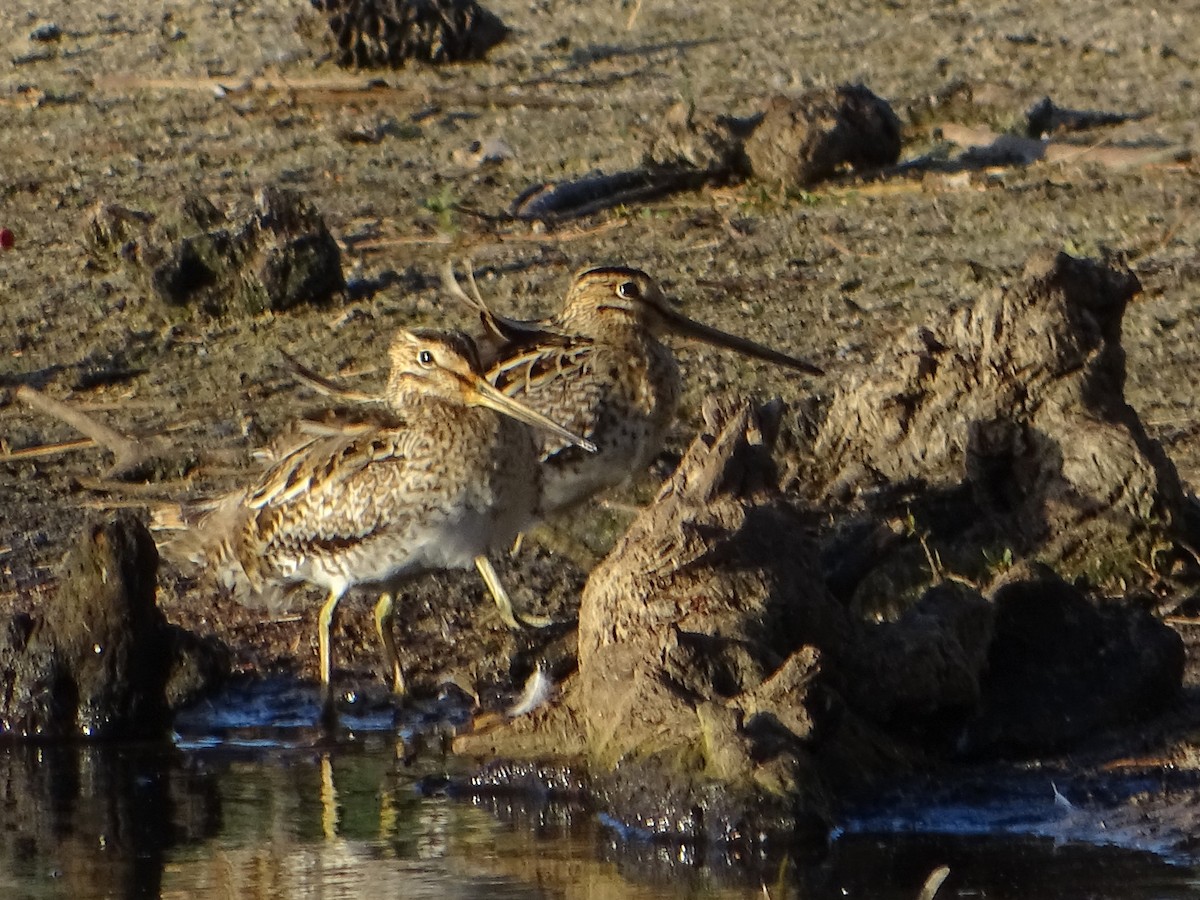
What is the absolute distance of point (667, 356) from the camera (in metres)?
7.46

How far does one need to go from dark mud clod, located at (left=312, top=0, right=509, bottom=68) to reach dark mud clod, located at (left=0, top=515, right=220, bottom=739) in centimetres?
607

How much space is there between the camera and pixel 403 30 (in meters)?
12.0

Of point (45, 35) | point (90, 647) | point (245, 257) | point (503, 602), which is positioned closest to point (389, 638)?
point (503, 602)

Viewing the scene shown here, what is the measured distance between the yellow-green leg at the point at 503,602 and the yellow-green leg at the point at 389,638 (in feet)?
0.97

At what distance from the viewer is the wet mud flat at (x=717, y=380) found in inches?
218

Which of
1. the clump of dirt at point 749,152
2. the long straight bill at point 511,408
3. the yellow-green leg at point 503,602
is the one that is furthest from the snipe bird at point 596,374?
the clump of dirt at point 749,152

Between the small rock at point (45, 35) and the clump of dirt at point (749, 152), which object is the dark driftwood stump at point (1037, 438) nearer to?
the clump of dirt at point (749, 152)

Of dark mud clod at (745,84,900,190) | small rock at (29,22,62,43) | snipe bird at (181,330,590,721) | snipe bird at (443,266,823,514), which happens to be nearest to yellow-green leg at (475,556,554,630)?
snipe bird at (181,330,590,721)

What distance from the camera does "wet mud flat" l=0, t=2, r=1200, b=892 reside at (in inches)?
218

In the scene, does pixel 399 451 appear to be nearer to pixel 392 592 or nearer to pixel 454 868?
pixel 392 592

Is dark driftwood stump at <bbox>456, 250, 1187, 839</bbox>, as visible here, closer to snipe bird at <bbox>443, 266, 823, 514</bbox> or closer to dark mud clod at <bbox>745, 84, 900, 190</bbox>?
snipe bird at <bbox>443, 266, 823, 514</bbox>

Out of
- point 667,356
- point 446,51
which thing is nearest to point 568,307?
point 667,356

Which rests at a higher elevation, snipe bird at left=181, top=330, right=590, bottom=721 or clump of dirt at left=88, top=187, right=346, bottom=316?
clump of dirt at left=88, top=187, right=346, bottom=316

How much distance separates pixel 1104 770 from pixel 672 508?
1206mm
